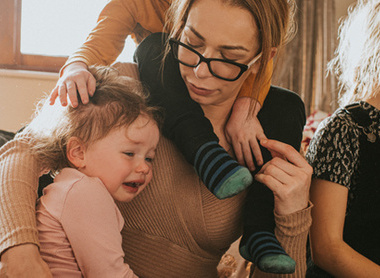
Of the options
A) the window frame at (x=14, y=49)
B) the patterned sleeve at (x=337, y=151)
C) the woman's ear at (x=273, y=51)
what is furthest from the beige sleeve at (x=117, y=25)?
the window frame at (x=14, y=49)

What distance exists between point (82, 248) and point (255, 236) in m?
0.43

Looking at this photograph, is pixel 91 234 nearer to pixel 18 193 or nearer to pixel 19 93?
pixel 18 193

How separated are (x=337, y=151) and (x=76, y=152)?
76 centimetres

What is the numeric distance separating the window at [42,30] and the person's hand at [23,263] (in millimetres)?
2345

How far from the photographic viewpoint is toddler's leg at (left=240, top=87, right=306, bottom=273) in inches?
35.7

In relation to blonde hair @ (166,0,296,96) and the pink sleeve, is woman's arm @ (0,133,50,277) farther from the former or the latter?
blonde hair @ (166,0,296,96)

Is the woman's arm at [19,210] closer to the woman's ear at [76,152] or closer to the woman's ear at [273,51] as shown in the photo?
the woman's ear at [76,152]

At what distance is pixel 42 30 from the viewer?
300cm

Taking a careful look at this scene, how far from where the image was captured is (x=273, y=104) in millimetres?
1250

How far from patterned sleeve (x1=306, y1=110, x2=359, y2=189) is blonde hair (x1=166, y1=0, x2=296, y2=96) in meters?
0.26

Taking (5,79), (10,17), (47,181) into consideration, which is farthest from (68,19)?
(47,181)

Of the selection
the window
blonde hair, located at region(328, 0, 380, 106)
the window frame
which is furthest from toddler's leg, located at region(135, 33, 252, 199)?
the window frame

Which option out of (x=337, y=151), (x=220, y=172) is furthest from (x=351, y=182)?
(x=220, y=172)

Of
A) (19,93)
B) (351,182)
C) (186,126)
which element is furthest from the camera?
(19,93)
